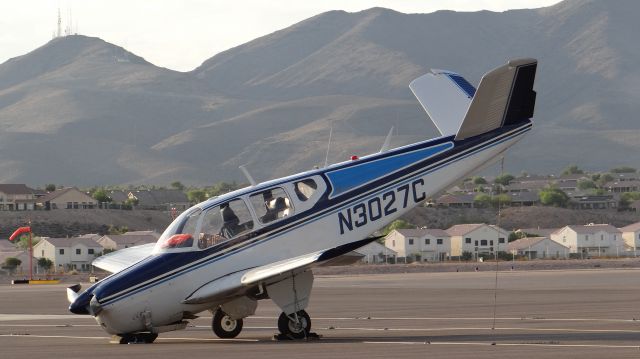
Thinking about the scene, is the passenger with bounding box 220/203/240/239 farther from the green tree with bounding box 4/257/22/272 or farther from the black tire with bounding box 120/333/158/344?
the green tree with bounding box 4/257/22/272

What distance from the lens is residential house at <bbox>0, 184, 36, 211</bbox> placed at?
559ft

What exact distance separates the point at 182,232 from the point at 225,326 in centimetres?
221

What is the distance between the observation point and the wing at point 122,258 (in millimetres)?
29598

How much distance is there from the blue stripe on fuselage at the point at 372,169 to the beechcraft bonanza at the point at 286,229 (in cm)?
2

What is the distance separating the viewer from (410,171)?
2841 cm

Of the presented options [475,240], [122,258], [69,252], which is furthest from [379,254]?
[122,258]

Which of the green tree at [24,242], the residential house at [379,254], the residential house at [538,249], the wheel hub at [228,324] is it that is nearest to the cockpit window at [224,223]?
the wheel hub at [228,324]

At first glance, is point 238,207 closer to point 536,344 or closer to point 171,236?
point 171,236

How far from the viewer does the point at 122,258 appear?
3045 cm

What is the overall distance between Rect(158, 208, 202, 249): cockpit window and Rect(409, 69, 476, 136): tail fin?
18.6 ft

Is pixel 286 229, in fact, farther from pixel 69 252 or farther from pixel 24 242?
pixel 24 242

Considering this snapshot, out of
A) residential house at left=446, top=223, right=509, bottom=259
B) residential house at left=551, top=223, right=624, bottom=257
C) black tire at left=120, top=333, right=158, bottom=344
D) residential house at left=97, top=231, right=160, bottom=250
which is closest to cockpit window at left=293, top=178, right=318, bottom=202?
black tire at left=120, top=333, right=158, bottom=344

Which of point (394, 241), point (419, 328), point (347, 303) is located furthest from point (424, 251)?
point (419, 328)

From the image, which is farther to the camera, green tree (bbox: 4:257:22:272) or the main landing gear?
green tree (bbox: 4:257:22:272)
